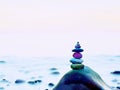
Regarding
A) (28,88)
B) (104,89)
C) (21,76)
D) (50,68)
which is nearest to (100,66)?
(50,68)

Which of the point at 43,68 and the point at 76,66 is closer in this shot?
the point at 76,66

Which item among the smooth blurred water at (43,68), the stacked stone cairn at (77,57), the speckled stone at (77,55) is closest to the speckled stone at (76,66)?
the stacked stone cairn at (77,57)

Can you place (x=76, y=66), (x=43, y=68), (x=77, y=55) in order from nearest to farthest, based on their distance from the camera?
(x=77, y=55), (x=76, y=66), (x=43, y=68)

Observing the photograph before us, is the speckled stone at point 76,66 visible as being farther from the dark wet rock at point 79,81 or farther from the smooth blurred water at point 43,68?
the smooth blurred water at point 43,68

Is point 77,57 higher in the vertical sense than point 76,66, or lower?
higher

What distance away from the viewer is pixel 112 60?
2444cm

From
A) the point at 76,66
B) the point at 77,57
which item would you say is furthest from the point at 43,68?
the point at 77,57

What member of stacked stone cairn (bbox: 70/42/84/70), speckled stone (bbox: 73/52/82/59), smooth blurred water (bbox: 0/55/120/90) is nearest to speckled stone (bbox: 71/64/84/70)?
stacked stone cairn (bbox: 70/42/84/70)

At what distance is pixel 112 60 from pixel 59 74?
590 cm

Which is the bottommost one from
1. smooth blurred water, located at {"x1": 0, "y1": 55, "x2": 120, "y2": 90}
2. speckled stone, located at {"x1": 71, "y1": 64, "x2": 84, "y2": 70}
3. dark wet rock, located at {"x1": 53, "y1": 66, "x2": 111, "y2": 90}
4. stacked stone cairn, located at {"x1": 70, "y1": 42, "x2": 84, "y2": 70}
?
smooth blurred water, located at {"x1": 0, "y1": 55, "x2": 120, "y2": 90}

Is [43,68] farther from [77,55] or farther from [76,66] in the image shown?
[77,55]

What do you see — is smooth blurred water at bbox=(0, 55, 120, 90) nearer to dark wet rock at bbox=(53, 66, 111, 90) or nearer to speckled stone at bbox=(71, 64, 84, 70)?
dark wet rock at bbox=(53, 66, 111, 90)

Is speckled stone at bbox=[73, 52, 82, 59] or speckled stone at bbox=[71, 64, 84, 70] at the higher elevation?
speckled stone at bbox=[73, 52, 82, 59]

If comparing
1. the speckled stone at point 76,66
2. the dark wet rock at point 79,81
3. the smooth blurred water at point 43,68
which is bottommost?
the smooth blurred water at point 43,68
